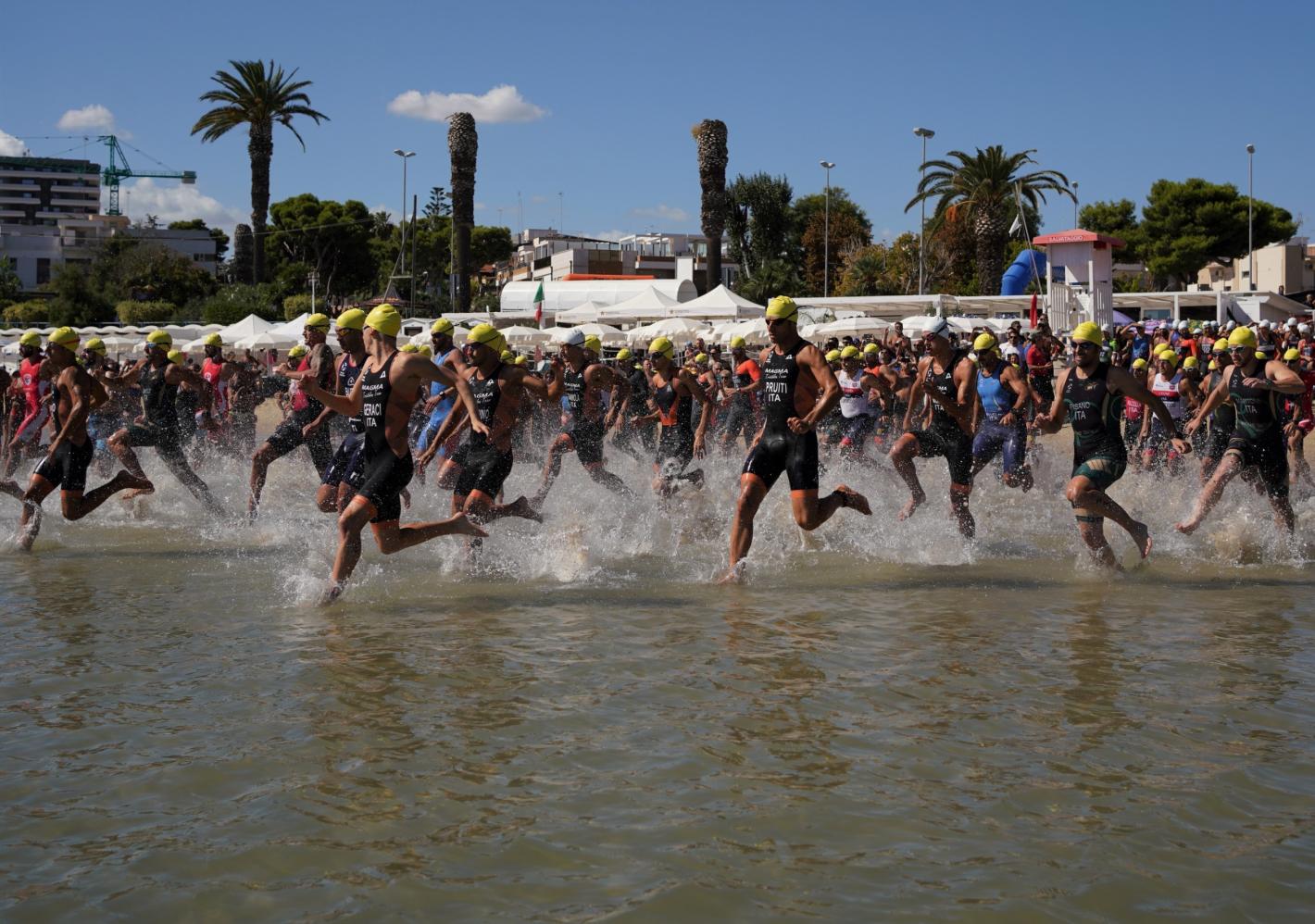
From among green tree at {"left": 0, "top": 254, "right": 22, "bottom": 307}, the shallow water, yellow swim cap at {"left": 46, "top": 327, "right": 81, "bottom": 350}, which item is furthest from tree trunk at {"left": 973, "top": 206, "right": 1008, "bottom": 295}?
green tree at {"left": 0, "top": 254, "right": 22, "bottom": 307}

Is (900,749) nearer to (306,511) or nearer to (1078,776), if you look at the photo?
(1078,776)

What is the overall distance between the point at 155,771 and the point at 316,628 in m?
2.37

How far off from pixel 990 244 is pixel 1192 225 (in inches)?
991

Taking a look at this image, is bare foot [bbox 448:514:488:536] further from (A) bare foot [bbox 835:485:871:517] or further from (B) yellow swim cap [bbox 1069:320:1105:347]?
(B) yellow swim cap [bbox 1069:320:1105:347]

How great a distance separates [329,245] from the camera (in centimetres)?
9225

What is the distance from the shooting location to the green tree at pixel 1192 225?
6569 cm

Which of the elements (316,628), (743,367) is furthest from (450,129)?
(316,628)

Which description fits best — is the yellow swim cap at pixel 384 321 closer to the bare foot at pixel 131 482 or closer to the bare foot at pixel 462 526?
the bare foot at pixel 462 526

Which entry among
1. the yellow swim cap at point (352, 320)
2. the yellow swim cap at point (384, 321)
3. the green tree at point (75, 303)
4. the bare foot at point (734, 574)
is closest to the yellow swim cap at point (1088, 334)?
the bare foot at point (734, 574)

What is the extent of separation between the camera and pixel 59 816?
4.32 metres

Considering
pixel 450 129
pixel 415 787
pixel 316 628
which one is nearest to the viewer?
pixel 415 787

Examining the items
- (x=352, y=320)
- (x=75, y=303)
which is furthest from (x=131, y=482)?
(x=75, y=303)

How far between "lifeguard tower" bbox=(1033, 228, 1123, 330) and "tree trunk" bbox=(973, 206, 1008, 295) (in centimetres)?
889

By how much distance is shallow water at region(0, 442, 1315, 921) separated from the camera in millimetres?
3818
